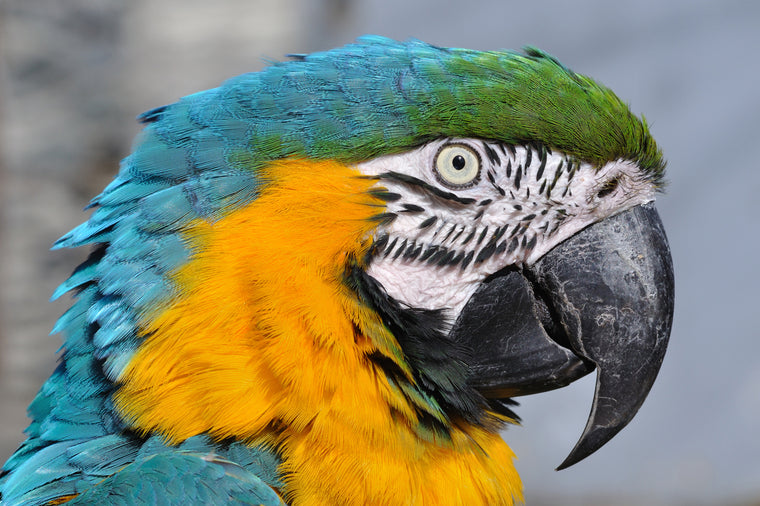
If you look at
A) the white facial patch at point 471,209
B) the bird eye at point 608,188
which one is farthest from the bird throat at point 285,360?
the bird eye at point 608,188

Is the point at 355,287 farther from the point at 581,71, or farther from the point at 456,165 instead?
the point at 581,71

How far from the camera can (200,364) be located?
1297 mm

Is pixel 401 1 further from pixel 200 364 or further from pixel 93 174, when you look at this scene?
pixel 200 364

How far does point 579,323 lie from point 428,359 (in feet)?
1.15

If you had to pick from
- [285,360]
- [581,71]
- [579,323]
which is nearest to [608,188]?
[579,323]

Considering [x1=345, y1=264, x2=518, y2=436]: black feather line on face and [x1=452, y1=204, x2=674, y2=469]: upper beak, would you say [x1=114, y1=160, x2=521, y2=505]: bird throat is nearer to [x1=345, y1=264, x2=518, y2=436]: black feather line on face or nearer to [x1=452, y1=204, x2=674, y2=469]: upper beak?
[x1=345, y1=264, x2=518, y2=436]: black feather line on face

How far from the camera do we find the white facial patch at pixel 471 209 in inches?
57.6

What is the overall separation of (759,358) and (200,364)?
4.62m

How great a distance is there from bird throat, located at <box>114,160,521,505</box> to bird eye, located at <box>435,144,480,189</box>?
254 mm

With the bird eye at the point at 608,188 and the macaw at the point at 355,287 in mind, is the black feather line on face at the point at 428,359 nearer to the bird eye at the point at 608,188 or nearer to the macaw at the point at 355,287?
the macaw at the point at 355,287

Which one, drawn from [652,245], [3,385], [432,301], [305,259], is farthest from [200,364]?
[3,385]

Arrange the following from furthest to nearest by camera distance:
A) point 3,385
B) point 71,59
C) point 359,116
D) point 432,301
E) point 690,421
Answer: point 690,421, point 3,385, point 71,59, point 432,301, point 359,116

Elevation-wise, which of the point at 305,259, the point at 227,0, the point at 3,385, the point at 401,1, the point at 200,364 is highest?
the point at 401,1

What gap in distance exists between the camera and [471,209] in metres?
1.50
